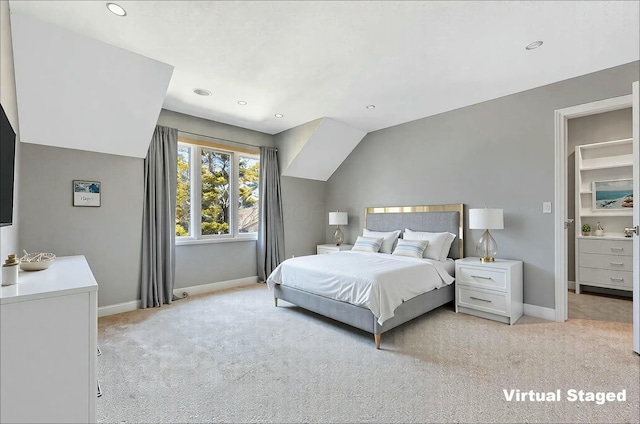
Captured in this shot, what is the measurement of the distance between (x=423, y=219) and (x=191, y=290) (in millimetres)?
3424

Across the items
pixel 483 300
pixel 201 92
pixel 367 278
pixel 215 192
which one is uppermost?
pixel 201 92

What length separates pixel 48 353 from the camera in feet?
4.33

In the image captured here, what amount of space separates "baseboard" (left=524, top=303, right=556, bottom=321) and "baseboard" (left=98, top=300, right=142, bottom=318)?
4.52 m

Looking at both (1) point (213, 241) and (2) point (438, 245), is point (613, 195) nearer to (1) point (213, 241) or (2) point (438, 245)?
(2) point (438, 245)

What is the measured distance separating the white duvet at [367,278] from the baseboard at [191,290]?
1.28 m

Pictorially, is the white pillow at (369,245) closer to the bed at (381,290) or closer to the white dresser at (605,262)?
the bed at (381,290)

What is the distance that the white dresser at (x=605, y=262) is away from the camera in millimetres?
3941

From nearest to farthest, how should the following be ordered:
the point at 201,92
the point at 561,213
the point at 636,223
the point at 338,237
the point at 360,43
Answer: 1. the point at 636,223
2. the point at 360,43
3. the point at 561,213
4. the point at 201,92
5. the point at 338,237

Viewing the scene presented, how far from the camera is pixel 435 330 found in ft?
9.70

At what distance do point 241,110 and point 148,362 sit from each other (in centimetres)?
310

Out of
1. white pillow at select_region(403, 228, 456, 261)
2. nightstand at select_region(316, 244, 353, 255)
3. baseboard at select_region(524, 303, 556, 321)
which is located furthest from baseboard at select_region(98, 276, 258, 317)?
baseboard at select_region(524, 303, 556, 321)

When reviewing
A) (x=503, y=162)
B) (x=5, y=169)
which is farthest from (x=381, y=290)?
(x=5, y=169)

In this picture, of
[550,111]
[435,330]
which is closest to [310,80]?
[550,111]

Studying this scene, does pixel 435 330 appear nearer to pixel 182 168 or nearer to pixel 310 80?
pixel 310 80
